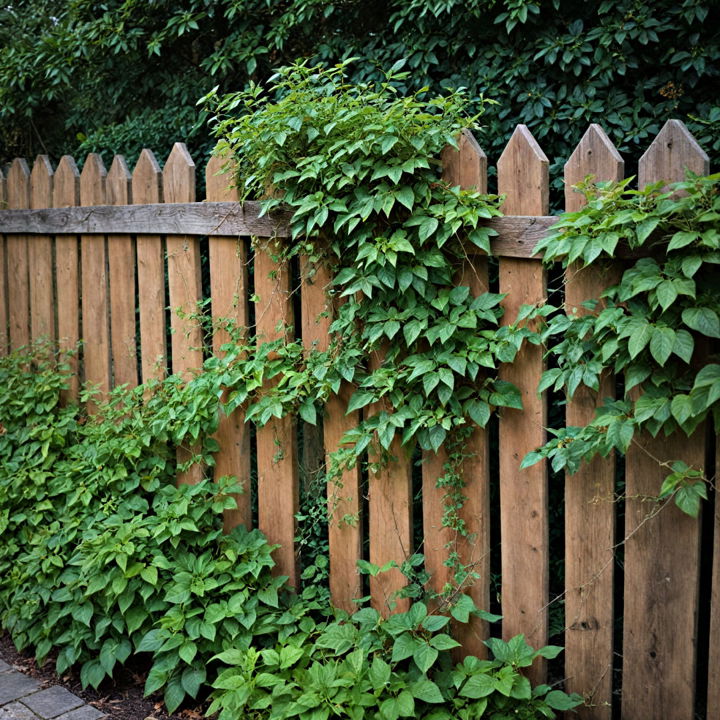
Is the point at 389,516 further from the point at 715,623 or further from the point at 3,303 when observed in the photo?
the point at 3,303

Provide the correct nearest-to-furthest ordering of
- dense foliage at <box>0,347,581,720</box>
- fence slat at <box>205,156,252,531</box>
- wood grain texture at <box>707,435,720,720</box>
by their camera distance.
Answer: wood grain texture at <box>707,435,720,720</box>
dense foliage at <box>0,347,581,720</box>
fence slat at <box>205,156,252,531</box>

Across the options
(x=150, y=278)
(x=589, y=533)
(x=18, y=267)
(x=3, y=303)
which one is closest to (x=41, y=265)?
(x=18, y=267)

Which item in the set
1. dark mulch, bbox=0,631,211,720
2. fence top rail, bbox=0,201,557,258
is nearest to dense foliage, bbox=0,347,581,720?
dark mulch, bbox=0,631,211,720

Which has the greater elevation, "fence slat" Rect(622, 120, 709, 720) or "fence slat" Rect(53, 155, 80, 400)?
"fence slat" Rect(53, 155, 80, 400)

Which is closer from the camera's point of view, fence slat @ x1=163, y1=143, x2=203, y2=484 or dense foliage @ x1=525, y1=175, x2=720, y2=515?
dense foliage @ x1=525, y1=175, x2=720, y2=515

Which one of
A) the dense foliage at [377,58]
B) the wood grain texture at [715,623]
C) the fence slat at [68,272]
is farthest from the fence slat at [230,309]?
the wood grain texture at [715,623]

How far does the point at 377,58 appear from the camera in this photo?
4211 mm

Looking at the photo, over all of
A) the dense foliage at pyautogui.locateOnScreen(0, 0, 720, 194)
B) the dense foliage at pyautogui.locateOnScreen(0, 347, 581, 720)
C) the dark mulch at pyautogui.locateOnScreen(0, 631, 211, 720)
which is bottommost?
the dark mulch at pyautogui.locateOnScreen(0, 631, 211, 720)

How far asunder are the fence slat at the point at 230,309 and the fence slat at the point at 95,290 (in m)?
0.94

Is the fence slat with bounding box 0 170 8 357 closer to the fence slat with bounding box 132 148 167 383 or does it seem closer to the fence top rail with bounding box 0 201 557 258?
the fence top rail with bounding box 0 201 557 258

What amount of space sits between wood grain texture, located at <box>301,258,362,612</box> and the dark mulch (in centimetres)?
Answer: 78

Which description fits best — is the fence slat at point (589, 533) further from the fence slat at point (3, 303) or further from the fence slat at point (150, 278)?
the fence slat at point (3, 303)

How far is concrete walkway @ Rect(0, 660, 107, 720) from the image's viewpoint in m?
3.28

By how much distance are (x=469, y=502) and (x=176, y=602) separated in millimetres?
1252
